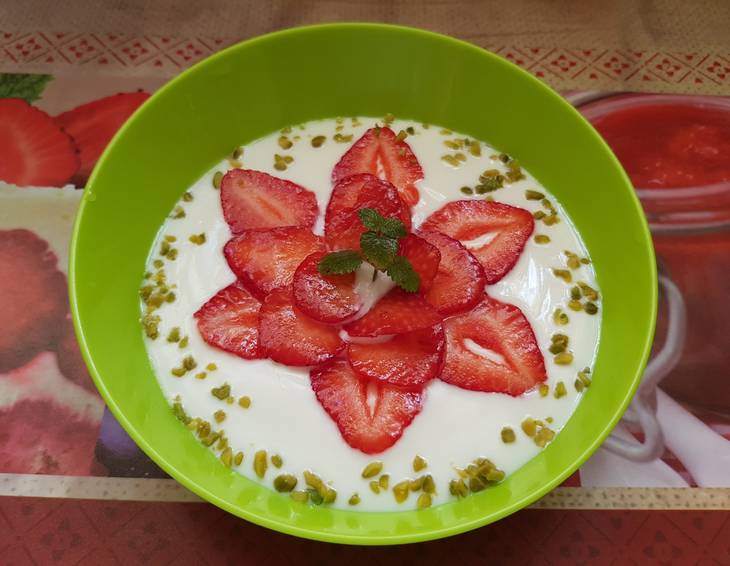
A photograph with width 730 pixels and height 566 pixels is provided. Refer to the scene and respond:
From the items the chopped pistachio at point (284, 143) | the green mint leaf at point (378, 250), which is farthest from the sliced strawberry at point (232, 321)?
the chopped pistachio at point (284, 143)

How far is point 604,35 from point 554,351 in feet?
3.04

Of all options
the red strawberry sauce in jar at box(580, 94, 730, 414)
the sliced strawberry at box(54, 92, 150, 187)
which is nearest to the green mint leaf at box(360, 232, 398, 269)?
the red strawberry sauce in jar at box(580, 94, 730, 414)

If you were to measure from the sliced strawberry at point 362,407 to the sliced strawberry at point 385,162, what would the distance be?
364 mm

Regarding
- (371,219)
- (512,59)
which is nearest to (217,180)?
(371,219)

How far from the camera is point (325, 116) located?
129cm

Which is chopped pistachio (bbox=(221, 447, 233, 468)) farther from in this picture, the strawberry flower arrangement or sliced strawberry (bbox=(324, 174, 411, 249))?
sliced strawberry (bbox=(324, 174, 411, 249))

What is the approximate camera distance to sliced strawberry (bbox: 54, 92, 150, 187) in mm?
1345

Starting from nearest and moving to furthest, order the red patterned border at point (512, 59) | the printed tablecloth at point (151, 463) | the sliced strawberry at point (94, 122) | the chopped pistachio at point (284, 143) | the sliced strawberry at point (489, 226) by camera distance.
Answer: the printed tablecloth at point (151, 463) < the sliced strawberry at point (489, 226) < the chopped pistachio at point (284, 143) < the sliced strawberry at point (94, 122) < the red patterned border at point (512, 59)

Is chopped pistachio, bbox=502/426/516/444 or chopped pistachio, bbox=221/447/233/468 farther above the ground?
chopped pistachio, bbox=502/426/516/444

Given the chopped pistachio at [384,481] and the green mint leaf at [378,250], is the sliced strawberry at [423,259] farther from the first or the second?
the chopped pistachio at [384,481]

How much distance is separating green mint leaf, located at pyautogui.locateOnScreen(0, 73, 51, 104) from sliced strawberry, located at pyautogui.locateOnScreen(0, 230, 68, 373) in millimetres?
349

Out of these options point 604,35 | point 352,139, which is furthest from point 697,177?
→ point 352,139

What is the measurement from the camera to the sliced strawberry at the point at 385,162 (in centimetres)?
118

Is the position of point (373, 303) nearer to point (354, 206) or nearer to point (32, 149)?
point (354, 206)
